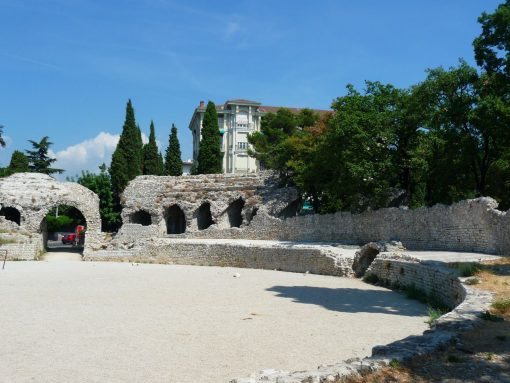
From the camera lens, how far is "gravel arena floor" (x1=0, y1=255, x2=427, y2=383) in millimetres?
7352

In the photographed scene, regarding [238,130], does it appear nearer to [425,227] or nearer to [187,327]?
[425,227]

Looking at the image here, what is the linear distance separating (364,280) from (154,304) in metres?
8.18

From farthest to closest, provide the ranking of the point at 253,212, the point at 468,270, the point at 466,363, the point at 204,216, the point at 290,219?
1. the point at 204,216
2. the point at 253,212
3. the point at 290,219
4. the point at 468,270
5. the point at 466,363

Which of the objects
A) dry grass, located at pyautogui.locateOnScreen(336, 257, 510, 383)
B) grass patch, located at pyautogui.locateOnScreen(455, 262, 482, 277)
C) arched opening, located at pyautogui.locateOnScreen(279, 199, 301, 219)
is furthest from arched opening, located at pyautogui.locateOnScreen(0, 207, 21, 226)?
dry grass, located at pyautogui.locateOnScreen(336, 257, 510, 383)

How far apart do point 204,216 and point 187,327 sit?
30.7 m

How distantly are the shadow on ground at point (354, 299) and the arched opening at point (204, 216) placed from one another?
23.5m

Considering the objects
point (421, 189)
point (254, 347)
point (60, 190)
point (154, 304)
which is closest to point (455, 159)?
point (421, 189)

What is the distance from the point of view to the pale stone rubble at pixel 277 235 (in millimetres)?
9797

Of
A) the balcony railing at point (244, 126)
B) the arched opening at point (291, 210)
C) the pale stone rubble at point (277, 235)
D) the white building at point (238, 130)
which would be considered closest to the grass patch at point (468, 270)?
the pale stone rubble at point (277, 235)

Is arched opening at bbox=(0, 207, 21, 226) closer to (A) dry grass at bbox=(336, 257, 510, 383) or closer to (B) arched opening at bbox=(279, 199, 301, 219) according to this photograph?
(B) arched opening at bbox=(279, 199, 301, 219)

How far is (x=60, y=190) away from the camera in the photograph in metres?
34.6

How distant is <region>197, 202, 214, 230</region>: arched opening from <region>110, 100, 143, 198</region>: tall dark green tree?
29.8 ft

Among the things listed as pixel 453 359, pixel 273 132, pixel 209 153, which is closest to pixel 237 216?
pixel 209 153

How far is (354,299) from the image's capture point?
13.9 meters
